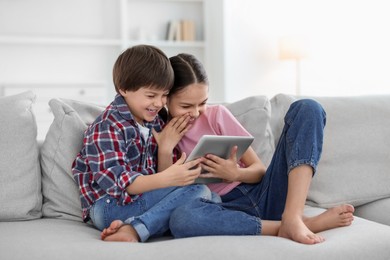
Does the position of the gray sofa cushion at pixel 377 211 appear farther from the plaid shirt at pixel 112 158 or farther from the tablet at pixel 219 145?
the plaid shirt at pixel 112 158

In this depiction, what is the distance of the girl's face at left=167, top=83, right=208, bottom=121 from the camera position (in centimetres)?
189

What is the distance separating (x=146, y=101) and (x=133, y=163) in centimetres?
20

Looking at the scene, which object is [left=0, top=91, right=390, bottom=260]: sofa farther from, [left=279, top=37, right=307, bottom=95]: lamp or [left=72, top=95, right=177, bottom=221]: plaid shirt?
[left=279, top=37, right=307, bottom=95]: lamp

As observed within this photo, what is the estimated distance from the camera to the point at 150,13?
5285 mm

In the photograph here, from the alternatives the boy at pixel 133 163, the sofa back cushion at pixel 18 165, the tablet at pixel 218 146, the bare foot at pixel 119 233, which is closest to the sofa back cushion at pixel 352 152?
Answer: the tablet at pixel 218 146

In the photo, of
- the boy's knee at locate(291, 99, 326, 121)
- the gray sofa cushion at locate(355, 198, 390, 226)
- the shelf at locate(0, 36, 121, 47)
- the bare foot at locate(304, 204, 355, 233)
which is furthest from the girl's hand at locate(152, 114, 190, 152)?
the shelf at locate(0, 36, 121, 47)

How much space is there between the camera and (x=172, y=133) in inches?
75.3

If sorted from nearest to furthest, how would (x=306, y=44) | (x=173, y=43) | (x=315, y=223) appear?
(x=315, y=223)
(x=306, y=44)
(x=173, y=43)

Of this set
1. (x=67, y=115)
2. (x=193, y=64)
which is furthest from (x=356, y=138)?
(x=67, y=115)

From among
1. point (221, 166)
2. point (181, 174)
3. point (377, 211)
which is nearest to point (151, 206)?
point (181, 174)

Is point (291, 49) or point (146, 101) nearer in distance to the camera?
point (146, 101)

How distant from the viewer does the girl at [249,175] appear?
163 cm

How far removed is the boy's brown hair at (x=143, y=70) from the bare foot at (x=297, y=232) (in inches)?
22.0

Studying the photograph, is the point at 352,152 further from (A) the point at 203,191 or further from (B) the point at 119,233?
(B) the point at 119,233
